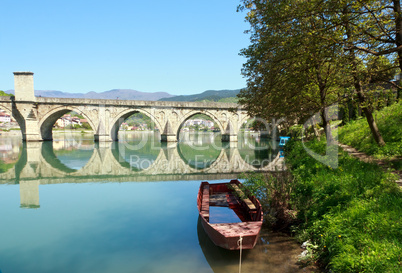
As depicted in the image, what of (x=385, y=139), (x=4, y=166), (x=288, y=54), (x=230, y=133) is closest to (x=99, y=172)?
(x=4, y=166)

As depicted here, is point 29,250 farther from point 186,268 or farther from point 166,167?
point 166,167

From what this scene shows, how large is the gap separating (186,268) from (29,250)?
443cm

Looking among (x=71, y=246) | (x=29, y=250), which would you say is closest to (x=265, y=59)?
(x=71, y=246)

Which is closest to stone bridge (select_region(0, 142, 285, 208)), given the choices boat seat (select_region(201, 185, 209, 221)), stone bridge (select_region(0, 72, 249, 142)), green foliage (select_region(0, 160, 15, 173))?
green foliage (select_region(0, 160, 15, 173))

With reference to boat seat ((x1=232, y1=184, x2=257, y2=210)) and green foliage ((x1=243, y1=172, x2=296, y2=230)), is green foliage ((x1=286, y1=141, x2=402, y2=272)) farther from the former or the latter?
boat seat ((x1=232, y1=184, x2=257, y2=210))

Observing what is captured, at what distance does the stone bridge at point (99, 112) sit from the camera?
3409 cm

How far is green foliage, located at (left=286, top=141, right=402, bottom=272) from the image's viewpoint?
435cm

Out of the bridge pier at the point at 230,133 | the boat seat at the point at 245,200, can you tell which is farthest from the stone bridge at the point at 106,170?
the bridge pier at the point at 230,133

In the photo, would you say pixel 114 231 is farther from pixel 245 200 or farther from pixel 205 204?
pixel 245 200

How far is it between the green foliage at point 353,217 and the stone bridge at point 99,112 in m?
26.4

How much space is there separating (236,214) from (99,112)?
32.4m

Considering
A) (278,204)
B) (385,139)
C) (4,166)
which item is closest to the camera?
(278,204)

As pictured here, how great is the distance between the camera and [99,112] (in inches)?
1435

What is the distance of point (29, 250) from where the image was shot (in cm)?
695
